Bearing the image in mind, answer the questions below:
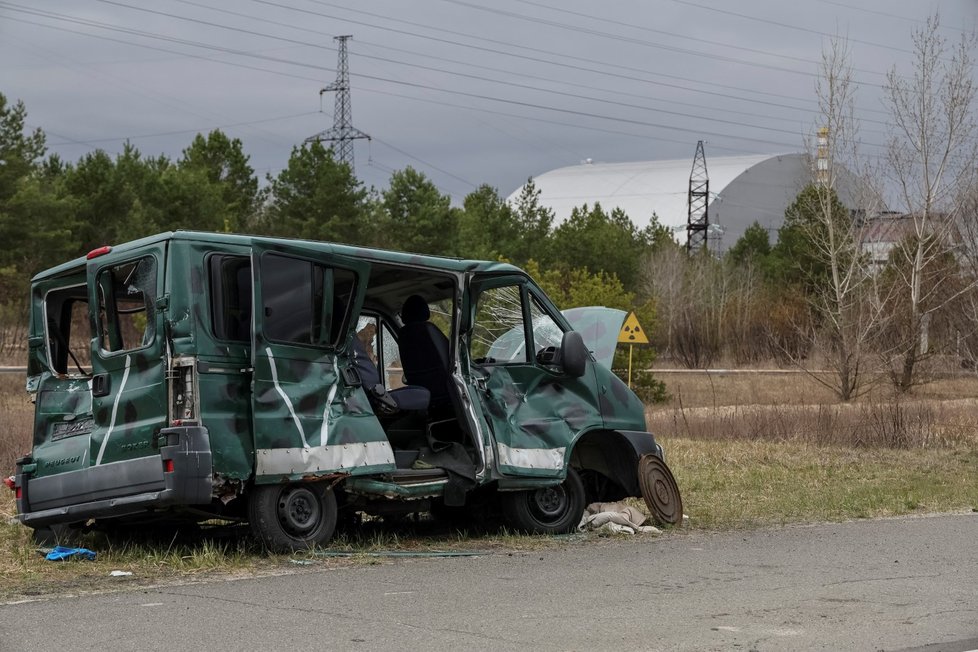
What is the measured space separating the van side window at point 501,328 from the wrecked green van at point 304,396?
0.9 inches

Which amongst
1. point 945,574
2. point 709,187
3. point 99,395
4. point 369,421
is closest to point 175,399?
point 99,395

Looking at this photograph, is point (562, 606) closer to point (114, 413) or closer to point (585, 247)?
point (114, 413)

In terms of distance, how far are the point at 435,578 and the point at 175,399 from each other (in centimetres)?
212

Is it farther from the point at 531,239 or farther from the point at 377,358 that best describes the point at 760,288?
the point at 377,358

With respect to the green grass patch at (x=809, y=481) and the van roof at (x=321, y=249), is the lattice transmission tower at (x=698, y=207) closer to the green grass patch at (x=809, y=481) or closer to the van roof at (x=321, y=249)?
the green grass patch at (x=809, y=481)

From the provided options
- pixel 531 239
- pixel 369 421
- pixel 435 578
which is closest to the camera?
pixel 435 578

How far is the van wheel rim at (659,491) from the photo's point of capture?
12211 mm

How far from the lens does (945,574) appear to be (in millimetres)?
9859

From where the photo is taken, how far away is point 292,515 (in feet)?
33.3

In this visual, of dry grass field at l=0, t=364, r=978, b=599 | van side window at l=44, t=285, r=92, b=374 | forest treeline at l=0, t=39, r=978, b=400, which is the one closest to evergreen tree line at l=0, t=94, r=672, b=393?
Result: forest treeline at l=0, t=39, r=978, b=400

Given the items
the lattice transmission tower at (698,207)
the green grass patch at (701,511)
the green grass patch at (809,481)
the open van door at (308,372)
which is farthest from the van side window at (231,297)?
the lattice transmission tower at (698,207)

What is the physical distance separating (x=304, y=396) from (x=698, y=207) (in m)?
92.8

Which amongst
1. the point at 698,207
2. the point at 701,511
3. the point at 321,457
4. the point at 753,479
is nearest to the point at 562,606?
the point at 321,457

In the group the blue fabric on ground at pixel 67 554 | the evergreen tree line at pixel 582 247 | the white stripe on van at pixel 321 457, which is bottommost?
the blue fabric on ground at pixel 67 554
